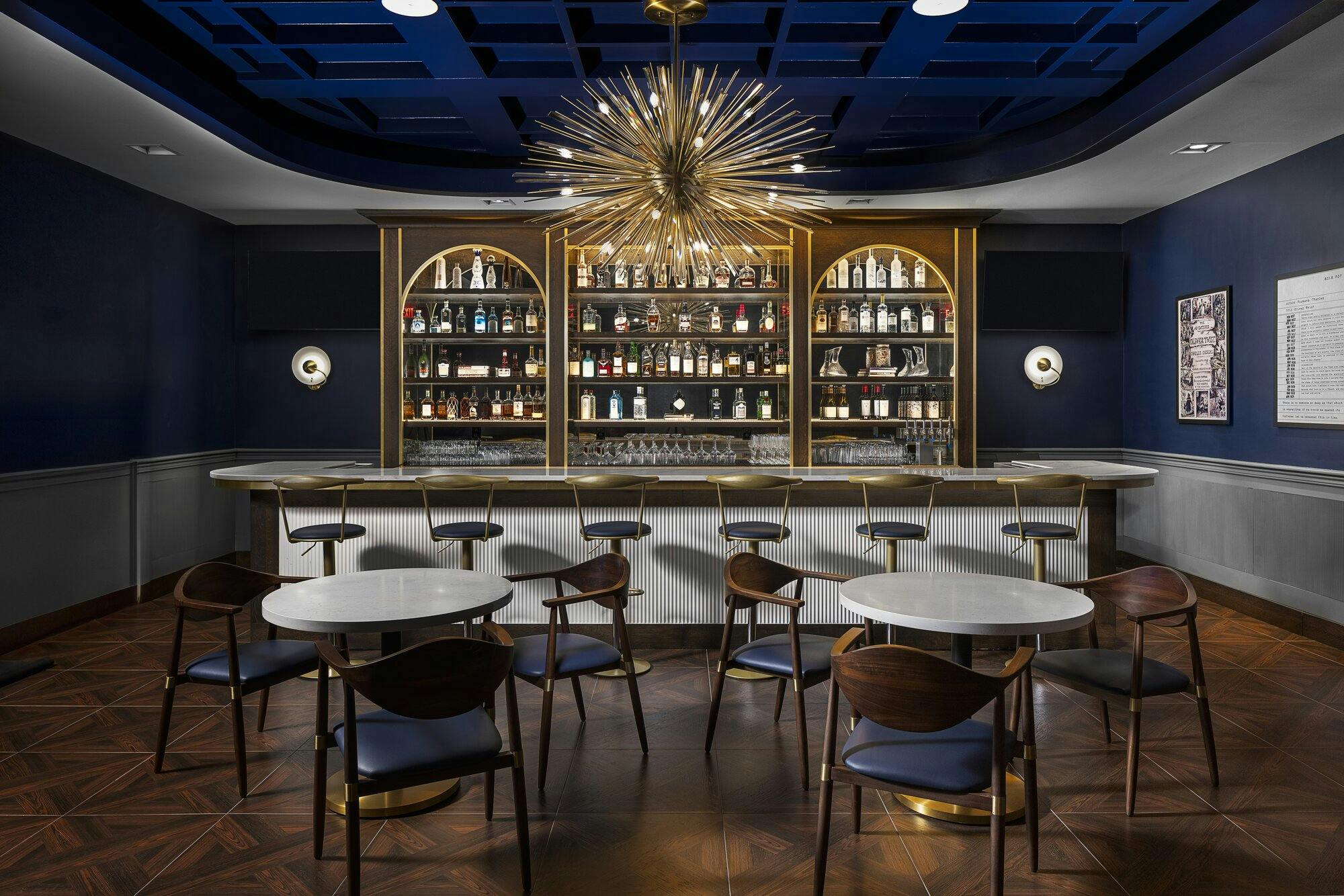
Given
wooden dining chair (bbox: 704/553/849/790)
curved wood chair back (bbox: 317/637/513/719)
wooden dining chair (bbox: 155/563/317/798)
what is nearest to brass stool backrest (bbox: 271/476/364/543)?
wooden dining chair (bbox: 155/563/317/798)

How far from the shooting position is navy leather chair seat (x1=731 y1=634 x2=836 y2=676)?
322cm

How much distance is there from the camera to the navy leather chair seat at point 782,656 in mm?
3223

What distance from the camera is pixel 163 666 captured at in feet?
15.5

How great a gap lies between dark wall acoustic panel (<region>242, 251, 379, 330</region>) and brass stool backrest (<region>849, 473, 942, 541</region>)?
4.84 meters

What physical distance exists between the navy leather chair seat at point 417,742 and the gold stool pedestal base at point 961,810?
141 centimetres

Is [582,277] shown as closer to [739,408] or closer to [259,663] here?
[739,408]

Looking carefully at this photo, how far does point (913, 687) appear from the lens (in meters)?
2.15

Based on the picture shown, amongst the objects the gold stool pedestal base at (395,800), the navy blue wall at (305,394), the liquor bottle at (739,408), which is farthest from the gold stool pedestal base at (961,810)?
the navy blue wall at (305,394)

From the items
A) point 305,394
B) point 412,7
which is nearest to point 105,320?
point 305,394

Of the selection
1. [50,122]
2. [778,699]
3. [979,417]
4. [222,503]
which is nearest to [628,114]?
[778,699]

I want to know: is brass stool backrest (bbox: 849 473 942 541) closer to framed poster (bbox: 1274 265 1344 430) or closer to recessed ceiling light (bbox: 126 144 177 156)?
framed poster (bbox: 1274 265 1344 430)

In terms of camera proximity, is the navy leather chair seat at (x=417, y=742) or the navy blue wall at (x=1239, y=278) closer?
the navy leather chair seat at (x=417, y=742)

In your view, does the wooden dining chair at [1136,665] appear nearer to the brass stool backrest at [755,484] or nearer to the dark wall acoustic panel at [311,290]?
the brass stool backrest at [755,484]

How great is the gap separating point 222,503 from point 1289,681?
781cm
